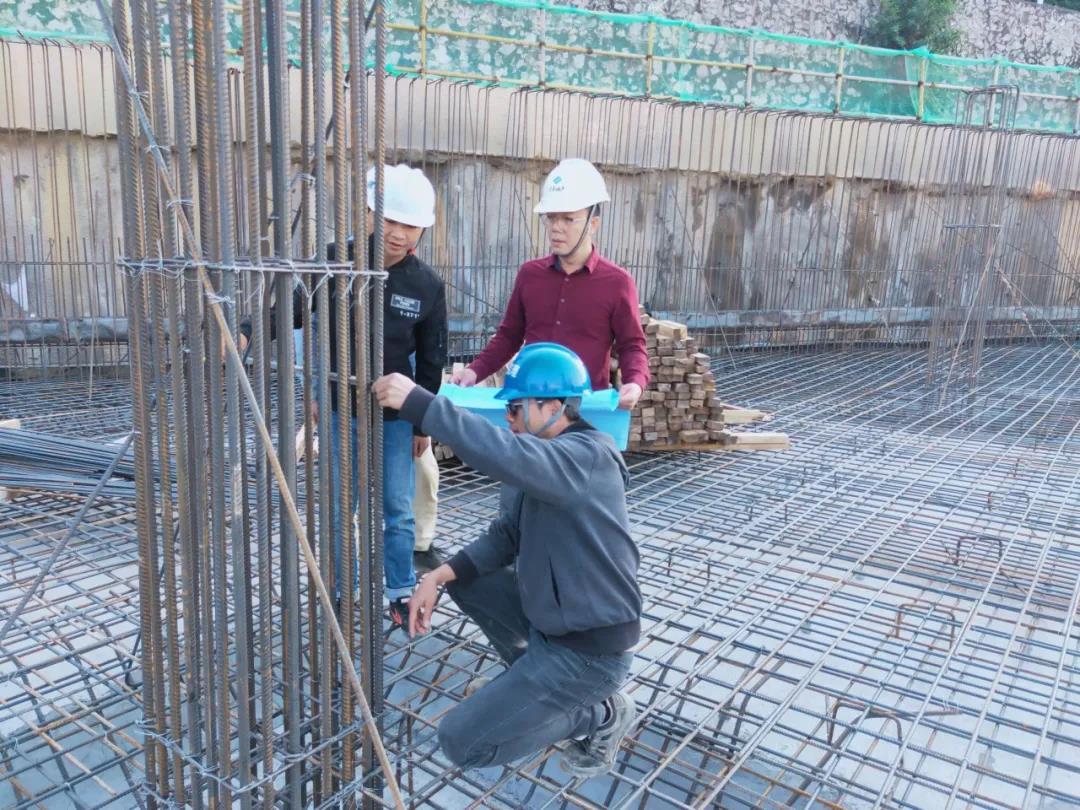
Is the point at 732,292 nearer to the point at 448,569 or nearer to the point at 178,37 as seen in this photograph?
the point at 448,569

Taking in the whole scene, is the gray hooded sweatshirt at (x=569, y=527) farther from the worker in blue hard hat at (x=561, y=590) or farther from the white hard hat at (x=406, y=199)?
the white hard hat at (x=406, y=199)

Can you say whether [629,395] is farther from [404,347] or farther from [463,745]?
[463,745]

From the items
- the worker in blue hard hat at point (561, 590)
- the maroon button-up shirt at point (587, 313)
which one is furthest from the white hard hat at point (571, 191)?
the worker in blue hard hat at point (561, 590)

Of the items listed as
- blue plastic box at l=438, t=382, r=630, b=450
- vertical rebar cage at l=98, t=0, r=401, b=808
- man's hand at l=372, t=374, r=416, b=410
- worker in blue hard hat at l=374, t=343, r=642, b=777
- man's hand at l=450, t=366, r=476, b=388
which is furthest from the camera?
blue plastic box at l=438, t=382, r=630, b=450

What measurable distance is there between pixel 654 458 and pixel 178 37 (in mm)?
5129

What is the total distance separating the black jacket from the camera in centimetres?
329

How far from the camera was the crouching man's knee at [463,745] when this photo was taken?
8.29 feet

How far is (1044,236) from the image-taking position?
13180mm

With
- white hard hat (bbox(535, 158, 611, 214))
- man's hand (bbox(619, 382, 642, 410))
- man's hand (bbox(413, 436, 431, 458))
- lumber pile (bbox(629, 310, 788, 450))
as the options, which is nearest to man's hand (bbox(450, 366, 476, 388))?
man's hand (bbox(413, 436, 431, 458))

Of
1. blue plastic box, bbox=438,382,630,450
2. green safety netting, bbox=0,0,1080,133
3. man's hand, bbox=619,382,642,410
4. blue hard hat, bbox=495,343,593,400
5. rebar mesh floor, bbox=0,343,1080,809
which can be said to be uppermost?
green safety netting, bbox=0,0,1080,133

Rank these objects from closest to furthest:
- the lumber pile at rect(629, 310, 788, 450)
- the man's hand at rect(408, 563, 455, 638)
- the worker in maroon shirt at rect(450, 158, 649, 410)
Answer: the man's hand at rect(408, 563, 455, 638) < the worker in maroon shirt at rect(450, 158, 649, 410) < the lumber pile at rect(629, 310, 788, 450)

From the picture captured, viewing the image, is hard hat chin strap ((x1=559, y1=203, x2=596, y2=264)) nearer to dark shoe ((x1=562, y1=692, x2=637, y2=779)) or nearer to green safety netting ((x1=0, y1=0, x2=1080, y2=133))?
dark shoe ((x1=562, y1=692, x2=637, y2=779))

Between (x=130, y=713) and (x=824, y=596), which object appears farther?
(x=824, y=596)

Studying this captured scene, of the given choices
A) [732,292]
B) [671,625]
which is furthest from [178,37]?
[732,292]
